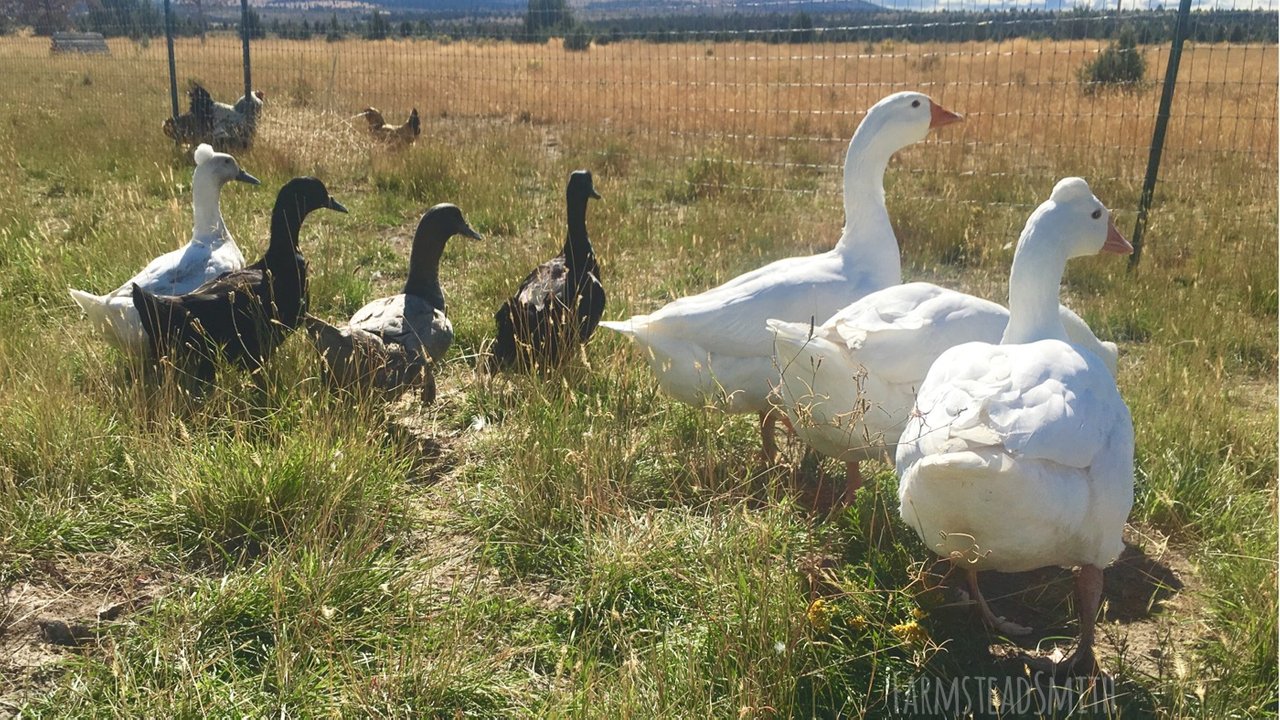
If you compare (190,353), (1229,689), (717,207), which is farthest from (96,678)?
(717,207)

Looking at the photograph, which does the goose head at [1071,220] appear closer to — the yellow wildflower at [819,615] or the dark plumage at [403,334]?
the yellow wildflower at [819,615]

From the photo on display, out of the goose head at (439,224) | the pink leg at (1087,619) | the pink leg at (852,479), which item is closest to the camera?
the pink leg at (1087,619)

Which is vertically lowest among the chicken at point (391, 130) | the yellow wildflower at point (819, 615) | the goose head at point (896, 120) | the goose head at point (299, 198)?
the yellow wildflower at point (819, 615)

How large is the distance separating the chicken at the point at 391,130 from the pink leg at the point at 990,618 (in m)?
10.4

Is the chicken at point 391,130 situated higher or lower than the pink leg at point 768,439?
higher

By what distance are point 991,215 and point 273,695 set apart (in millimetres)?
7274

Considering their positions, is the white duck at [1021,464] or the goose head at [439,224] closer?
the white duck at [1021,464]

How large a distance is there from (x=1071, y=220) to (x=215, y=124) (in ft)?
39.6

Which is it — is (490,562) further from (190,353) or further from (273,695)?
(190,353)

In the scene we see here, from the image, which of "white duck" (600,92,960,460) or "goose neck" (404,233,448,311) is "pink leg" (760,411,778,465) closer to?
"white duck" (600,92,960,460)

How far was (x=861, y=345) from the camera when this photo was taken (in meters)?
3.64

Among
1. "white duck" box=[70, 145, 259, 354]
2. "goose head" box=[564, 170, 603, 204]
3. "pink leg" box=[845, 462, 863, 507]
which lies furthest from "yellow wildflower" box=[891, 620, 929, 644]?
"white duck" box=[70, 145, 259, 354]

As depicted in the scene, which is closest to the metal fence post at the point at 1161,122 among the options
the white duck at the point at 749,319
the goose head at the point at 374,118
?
the white duck at the point at 749,319

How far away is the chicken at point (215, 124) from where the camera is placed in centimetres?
1195
